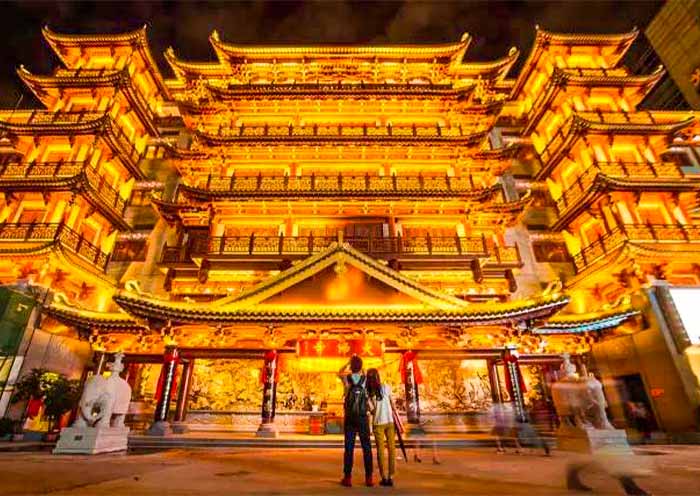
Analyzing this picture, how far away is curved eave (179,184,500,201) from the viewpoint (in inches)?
→ 643

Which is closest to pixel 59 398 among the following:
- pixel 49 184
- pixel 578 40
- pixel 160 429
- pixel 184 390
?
pixel 184 390

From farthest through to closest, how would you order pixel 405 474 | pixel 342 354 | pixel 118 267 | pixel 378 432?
pixel 118 267
pixel 342 354
pixel 405 474
pixel 378 432

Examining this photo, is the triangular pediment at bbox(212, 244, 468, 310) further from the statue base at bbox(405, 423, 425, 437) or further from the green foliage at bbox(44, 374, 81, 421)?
the green foliage at bbox(44, 374, 81, 421)

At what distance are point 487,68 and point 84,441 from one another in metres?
25.9

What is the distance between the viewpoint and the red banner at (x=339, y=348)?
10836 millimetres

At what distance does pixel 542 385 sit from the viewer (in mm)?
13805

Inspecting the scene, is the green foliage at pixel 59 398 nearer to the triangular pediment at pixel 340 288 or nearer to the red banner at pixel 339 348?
the triangular pediment at pixel 340 288

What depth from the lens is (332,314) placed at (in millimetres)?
10352

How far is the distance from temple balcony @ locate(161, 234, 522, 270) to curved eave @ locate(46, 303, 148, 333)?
175 inches

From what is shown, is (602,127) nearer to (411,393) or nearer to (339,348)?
(411,393)

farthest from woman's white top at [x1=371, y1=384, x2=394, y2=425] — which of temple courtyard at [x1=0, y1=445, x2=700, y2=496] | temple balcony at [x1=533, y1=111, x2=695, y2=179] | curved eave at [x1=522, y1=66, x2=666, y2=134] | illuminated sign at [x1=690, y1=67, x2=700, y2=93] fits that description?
illuminated sign at [x1=690, y1=67, x2=700, y2=93]

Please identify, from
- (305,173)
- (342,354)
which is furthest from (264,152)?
(342,354)

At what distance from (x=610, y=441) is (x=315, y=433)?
782 cm

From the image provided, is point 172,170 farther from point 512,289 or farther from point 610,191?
point 610,191
